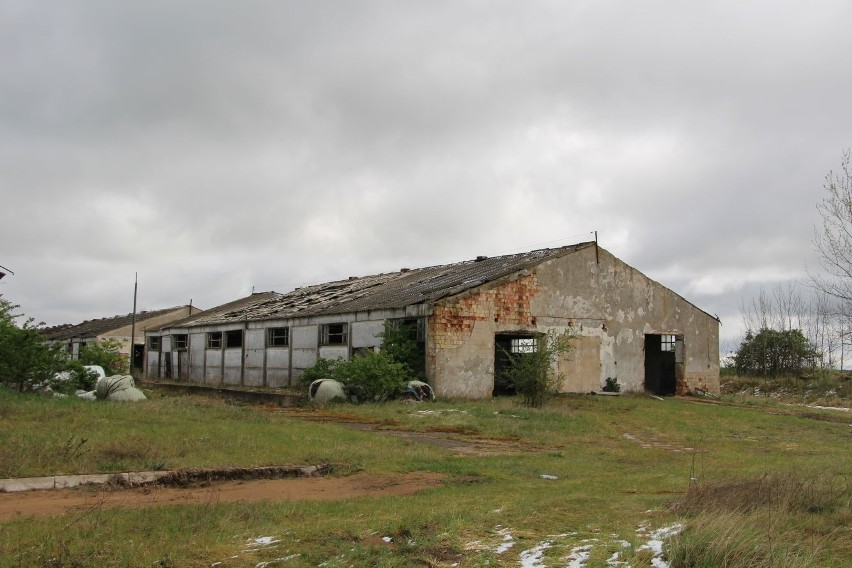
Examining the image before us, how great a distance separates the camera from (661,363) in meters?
32.5

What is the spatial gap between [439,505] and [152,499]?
356 cm

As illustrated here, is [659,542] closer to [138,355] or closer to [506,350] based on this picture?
[506,350]

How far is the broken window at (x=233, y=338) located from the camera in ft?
116

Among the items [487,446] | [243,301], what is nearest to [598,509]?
[487,446]

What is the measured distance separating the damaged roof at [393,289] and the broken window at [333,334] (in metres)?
0.55

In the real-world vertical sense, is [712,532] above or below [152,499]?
above

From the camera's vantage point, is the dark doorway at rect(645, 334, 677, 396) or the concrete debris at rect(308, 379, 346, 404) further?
the dark doorway at rect(645, 334, 677, 396)

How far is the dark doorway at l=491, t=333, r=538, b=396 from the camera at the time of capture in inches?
1058

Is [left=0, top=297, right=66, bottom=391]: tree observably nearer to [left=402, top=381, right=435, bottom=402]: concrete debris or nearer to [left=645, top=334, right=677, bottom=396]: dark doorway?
[left=402, top=381, right=435, bottom=402]: concrete debris

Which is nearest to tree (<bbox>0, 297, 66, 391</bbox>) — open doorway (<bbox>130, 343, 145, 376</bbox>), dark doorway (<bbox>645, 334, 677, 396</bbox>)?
dark doorway (<bbox>645, 334, 677, 396</bbox>)

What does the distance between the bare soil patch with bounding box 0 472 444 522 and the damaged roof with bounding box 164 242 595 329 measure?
44.2ft

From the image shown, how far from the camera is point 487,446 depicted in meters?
14.6

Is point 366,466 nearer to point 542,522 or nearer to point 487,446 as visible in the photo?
point 487,446

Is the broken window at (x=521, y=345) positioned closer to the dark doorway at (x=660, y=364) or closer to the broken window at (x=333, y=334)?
the dark doorway at (x=660, y=364)
